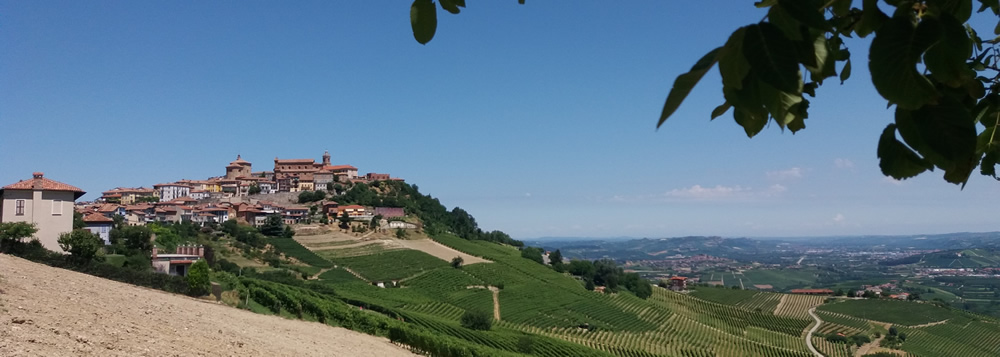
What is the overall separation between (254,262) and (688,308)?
45.0 m

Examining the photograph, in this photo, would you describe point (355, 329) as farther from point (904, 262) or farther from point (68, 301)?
point (904, 262)

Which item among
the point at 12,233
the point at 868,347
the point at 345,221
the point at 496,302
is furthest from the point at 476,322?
the point at 345,221

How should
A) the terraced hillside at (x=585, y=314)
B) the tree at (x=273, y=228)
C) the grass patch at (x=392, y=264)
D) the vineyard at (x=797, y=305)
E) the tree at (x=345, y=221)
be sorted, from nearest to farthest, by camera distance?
1. the terraced hillside at (x=585, y=314)
2. the grass patch at (x=392, y=264)
3. the tree at (x=273, y=228)
4. the vineyard at (x=797, y=305)
5. the tree at (x=345, y=221)

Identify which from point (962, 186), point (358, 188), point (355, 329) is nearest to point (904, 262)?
point (358, 188)

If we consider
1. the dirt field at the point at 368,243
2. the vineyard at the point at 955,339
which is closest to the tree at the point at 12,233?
the dirt field at the point at 368,243

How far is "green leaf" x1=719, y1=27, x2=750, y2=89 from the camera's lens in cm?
70

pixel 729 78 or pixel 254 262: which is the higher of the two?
pixel 729 78

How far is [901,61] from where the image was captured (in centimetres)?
71

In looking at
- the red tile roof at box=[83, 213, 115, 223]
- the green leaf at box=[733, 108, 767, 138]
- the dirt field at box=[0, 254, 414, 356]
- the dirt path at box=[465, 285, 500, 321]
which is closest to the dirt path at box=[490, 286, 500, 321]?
the dirt path at box=[465, 285, 500, 321]

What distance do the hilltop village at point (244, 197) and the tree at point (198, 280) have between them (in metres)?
43.3

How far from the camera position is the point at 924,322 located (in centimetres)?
6144

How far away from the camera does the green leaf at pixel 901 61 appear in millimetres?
699

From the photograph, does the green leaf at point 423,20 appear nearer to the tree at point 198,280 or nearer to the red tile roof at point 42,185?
the tree at point 198,280

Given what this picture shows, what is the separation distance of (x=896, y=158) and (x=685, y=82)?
429mm
